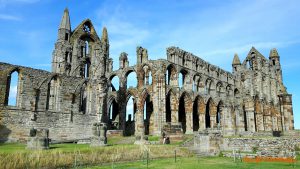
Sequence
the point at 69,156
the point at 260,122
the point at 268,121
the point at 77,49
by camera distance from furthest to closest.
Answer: the point at 268,121
the point at 260,122
the point at 77,49
the point at 69,156

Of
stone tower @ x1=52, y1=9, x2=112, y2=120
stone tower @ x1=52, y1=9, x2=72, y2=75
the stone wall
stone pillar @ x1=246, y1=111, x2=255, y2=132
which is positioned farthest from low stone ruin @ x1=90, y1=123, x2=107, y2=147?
stone pillar @ x1=246, y1=111, x2=255, y2=132

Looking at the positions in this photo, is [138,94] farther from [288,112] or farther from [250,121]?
[288,112]

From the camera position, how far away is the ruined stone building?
2616cm

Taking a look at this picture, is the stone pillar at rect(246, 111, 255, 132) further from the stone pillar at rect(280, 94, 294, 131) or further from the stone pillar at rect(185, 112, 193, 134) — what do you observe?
the stone pillar at rect(185, 112, 193, 134)

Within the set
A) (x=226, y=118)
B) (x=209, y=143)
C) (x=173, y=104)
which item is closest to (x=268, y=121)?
(x=226, y=118)

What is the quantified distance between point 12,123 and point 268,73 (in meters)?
50.7

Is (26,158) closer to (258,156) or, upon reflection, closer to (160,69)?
(258,156)

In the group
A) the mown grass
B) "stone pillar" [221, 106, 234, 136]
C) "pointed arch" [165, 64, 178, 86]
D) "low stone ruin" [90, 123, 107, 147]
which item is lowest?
the mown grass

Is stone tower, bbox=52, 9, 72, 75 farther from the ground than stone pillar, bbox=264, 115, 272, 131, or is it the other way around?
stone tower, bbox=52, 9, 72, 75

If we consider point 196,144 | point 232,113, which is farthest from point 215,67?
point 196,144

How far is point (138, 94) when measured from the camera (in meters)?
35.9

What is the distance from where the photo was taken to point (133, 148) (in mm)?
17688

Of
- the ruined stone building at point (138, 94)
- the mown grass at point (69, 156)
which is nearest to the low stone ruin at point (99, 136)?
the mown grass at point (69, 156)

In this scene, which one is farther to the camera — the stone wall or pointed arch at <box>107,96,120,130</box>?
pointed arch at <box>107,96,120,130</box>
